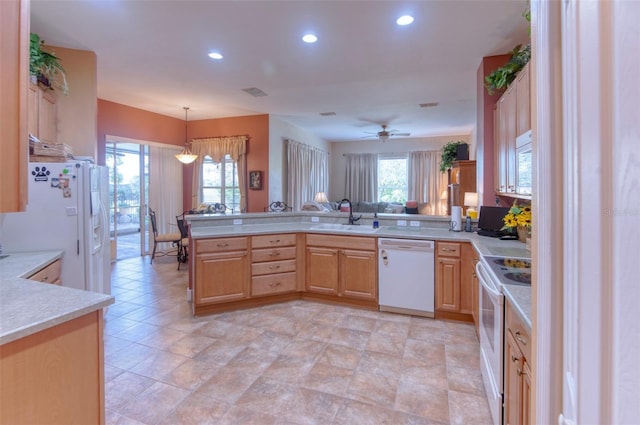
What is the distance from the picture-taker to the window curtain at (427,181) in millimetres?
8539

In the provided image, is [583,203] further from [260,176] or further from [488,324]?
[260,176]

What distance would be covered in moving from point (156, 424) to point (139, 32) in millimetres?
3191

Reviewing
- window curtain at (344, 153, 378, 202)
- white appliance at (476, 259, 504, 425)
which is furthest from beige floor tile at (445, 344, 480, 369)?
window curtain at (344, 153, 378, 202)

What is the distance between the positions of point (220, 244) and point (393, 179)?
686cm

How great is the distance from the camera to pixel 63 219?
254cm

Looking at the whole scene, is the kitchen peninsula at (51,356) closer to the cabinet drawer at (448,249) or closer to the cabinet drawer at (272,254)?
the cabinet drawer at (272,254)

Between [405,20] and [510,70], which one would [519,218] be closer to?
[510,70]

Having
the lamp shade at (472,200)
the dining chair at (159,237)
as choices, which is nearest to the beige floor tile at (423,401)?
the lamp shade at (472,200)

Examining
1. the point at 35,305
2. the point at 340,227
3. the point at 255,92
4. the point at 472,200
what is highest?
the point at 255,92

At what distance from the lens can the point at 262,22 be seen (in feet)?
9.05

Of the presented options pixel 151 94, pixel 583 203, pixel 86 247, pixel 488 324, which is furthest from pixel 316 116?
pixel 583 203

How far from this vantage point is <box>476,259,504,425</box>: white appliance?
5.20 feet

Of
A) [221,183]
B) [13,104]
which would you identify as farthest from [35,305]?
[221,183]

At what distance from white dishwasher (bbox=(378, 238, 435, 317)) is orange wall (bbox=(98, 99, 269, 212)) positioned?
3.30 metres
